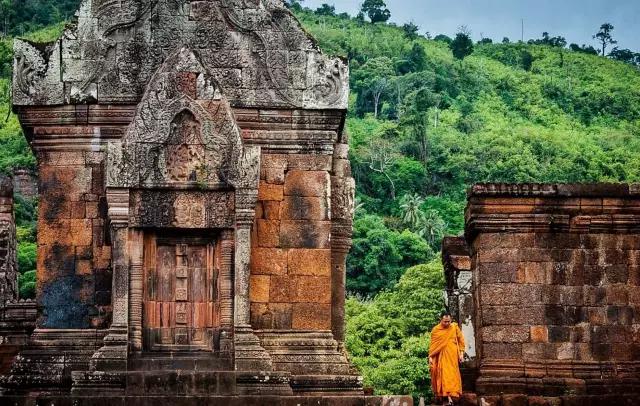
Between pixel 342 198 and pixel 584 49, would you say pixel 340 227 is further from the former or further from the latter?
pixel 584 49

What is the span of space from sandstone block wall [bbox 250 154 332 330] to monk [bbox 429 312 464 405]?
1950 mm

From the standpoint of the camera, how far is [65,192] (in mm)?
16875

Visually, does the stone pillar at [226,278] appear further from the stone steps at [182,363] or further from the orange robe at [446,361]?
the orange robe at [446,361]

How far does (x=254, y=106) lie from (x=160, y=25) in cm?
145

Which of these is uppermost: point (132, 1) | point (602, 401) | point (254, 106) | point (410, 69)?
point (410, 69)

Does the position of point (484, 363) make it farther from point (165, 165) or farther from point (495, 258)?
point (165, 165)

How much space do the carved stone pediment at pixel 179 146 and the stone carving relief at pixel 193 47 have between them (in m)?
0.66

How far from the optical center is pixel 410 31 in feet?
610

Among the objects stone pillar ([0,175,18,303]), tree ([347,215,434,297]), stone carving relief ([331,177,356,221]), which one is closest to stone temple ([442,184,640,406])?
stone carving relief ([331,177,356,221])

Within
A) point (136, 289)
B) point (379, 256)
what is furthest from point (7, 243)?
point (379, 256)

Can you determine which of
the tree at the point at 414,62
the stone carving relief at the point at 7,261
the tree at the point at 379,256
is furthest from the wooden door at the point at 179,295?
the tree at the point at 414,62

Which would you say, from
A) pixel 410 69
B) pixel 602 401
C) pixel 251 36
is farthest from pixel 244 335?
pixel 410 69

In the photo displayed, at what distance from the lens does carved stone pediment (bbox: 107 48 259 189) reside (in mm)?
16125

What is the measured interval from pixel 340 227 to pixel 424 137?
112359 mm
